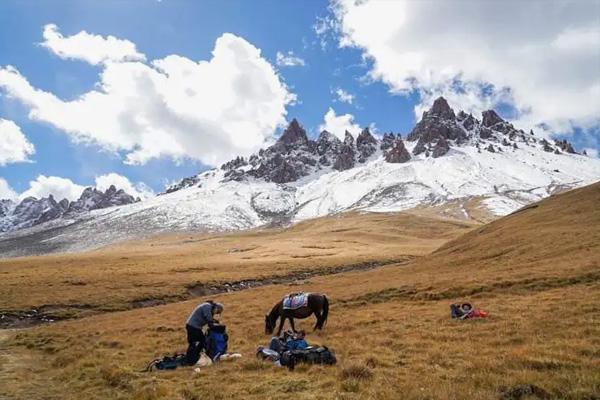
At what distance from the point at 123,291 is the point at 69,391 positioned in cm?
→ 4255

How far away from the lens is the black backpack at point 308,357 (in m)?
16.7

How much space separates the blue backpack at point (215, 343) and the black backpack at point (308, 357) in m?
3.74

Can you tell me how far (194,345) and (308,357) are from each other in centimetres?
533

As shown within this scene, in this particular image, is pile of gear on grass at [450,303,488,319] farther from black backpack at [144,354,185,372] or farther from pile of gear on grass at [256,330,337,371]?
black backpack at [144,354,185,372]

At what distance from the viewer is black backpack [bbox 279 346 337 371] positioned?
16.7 metres

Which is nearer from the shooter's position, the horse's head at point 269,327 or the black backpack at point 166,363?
the black backpack at point 166,363

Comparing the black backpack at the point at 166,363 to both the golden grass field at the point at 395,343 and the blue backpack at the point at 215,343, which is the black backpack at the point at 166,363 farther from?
the blue backpack at the point at 215,343

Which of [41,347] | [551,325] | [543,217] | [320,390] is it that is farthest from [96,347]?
[543,217]

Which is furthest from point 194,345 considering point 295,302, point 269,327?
point 295,302

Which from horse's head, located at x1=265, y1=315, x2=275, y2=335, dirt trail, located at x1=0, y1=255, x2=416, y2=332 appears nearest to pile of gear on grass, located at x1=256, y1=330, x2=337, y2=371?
horse's head, located at x1=265, y1=315, x2=275, y2=335

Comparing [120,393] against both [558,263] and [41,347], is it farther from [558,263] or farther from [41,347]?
[558,263]

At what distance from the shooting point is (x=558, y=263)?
3750 cm

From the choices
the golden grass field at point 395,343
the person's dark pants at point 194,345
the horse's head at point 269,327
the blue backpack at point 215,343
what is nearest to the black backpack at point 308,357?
the golden grass field at point 395,343

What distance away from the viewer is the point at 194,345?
19500 millimetres
